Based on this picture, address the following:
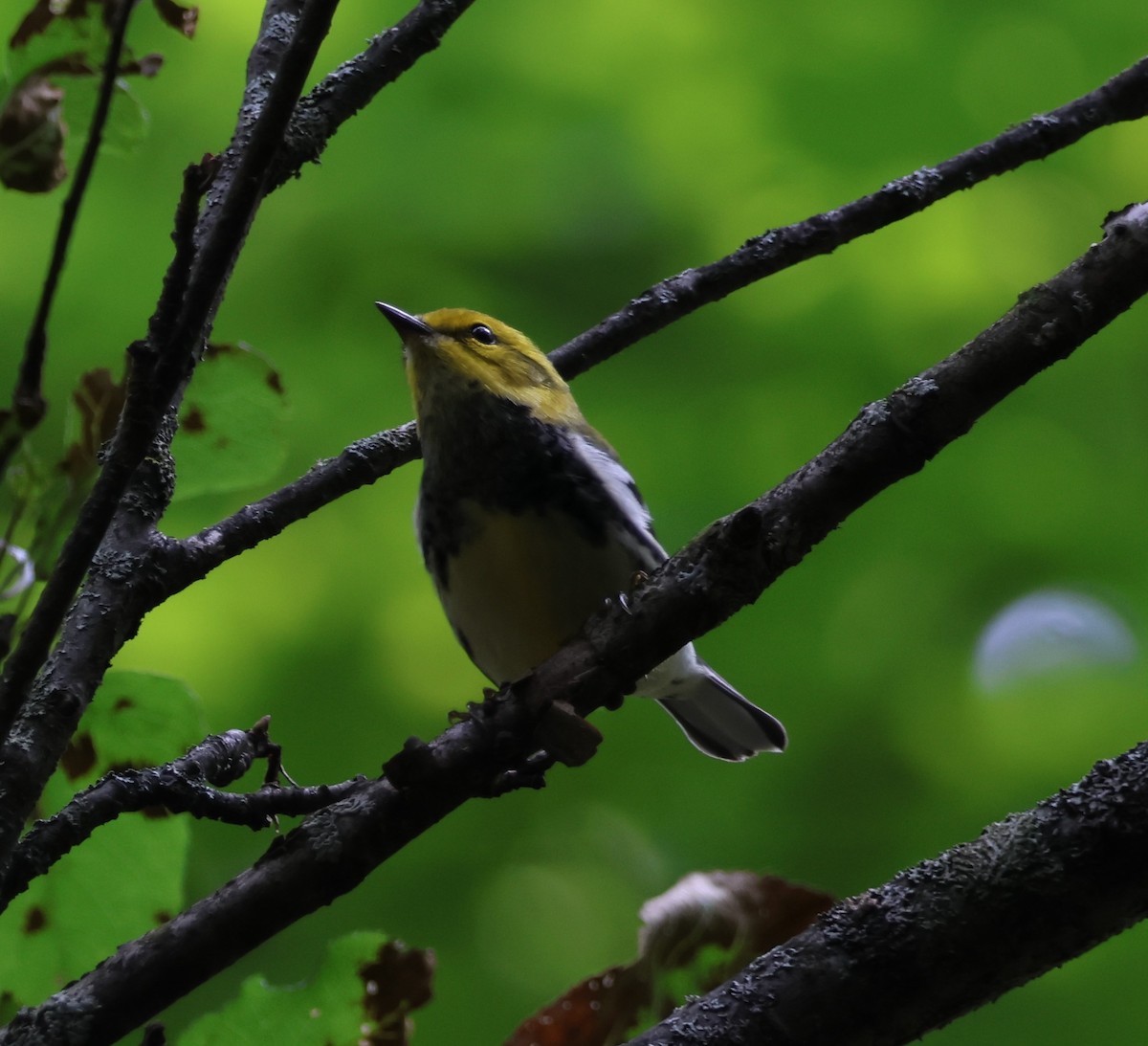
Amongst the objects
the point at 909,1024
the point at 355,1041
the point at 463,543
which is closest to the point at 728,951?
the point at 909,1024

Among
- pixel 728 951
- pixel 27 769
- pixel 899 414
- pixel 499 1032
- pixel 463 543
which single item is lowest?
pixel 499 1032

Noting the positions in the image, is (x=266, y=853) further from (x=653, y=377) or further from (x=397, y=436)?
(x=653, y=377)

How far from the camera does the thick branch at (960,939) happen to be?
1.29 m

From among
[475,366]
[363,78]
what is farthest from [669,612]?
[475,366]

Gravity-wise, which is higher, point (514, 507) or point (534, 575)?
point (514, 507)

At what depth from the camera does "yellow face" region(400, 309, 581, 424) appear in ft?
8.87

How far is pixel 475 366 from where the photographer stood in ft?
9.08

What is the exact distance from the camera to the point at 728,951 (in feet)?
4.88

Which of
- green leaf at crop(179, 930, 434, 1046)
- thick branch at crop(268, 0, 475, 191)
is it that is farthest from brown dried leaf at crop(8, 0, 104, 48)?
green leaf at crop(179, 930, 434, 1046)

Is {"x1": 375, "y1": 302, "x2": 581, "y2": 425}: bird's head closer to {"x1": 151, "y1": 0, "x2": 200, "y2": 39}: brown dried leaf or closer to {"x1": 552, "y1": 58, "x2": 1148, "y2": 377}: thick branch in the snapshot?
{"x1": 552, "y1": 58, "x2": 1148, "y2": 377}: thick branch

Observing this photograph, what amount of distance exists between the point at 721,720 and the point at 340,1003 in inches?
70.9

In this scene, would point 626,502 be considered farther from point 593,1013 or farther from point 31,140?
point 31,140

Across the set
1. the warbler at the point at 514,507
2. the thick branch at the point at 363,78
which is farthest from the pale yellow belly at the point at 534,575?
the thick branch at the point at 363,78

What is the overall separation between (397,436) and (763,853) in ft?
7.67
